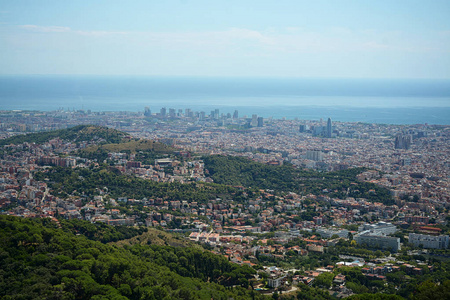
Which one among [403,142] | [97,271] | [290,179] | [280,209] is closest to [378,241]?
[280,209]

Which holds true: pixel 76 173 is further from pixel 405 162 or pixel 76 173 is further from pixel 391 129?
pixel 391 129

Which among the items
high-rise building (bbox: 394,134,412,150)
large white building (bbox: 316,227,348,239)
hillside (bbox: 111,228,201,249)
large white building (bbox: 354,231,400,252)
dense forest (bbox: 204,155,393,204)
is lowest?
large white building (bbox: 316,227,348,239)

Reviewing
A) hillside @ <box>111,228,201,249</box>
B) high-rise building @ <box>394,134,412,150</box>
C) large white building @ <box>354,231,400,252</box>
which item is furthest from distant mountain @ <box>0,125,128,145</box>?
high-rise building @ <box>394,134,412,150</box>

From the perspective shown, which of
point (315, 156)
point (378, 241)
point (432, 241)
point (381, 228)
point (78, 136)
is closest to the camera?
point (432, 241)

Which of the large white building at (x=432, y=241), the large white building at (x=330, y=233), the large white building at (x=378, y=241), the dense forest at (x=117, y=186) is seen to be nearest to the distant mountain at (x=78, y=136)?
the dense forest at (x=117, y=186)

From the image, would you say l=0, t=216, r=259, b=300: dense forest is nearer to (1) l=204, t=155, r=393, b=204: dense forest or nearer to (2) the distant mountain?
(1) l=204, t=155, r=393, b=204: dense forest

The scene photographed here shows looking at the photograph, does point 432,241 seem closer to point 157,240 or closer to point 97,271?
point 157,240

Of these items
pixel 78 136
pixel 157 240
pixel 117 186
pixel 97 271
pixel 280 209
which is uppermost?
pixel 78 136
